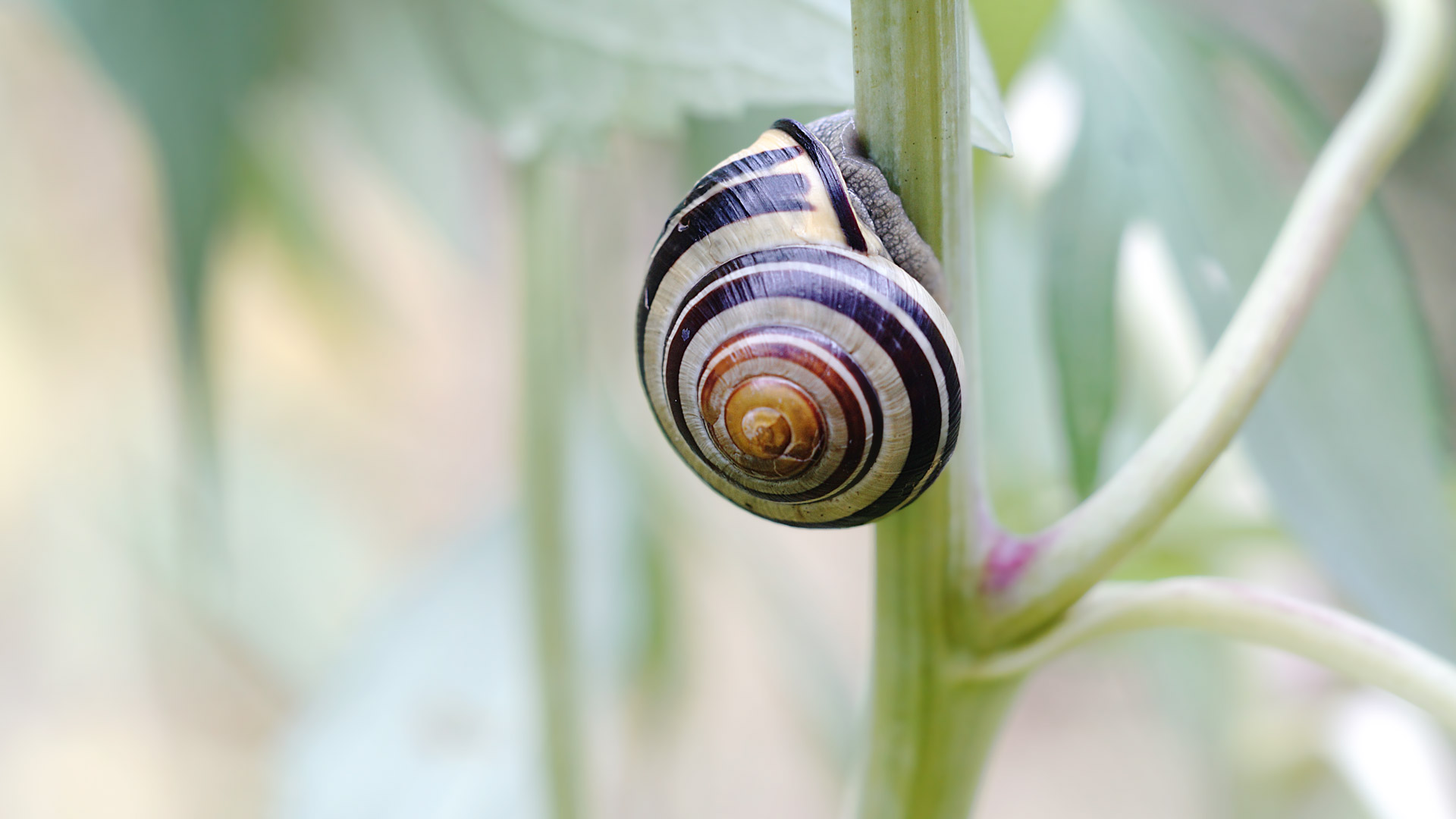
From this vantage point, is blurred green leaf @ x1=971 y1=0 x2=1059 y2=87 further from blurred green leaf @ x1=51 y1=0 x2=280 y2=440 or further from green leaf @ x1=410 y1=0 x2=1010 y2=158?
blurred green leaf @ x1=51 y1=0 x2=280 y2=440

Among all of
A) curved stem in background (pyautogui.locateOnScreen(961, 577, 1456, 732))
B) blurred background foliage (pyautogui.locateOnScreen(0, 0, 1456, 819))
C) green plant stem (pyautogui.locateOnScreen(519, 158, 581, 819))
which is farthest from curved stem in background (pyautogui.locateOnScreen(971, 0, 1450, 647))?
green plant stem (pyautogui.locateOnScreen(519, 158, 581, 819))

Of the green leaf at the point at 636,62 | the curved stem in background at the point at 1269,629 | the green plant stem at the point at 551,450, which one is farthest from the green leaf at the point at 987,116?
the green plant stem at the point at 551,450

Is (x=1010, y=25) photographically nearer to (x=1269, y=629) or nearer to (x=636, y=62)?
(x=636, y=62)

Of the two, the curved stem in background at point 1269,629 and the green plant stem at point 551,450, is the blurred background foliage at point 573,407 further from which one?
the curved stem in background at point 1269,629

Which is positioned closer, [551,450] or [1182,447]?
[1182,447]

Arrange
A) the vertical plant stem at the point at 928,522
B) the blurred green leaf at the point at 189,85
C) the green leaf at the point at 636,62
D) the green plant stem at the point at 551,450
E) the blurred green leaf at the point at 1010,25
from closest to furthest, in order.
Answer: the vertical plant stem at the point at 928,522, the green leaf at the point at 636,62, the blurred green leaf at the point at 1010,25, the blurred green leaf at the point at 189,85, the green plant stem at the point at 551,450

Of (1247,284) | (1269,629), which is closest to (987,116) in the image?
(1269,629)

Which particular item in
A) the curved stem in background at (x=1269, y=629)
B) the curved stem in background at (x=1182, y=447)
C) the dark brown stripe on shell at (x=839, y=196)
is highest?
the dark brown stripe on shell at (x=839, y=196)
